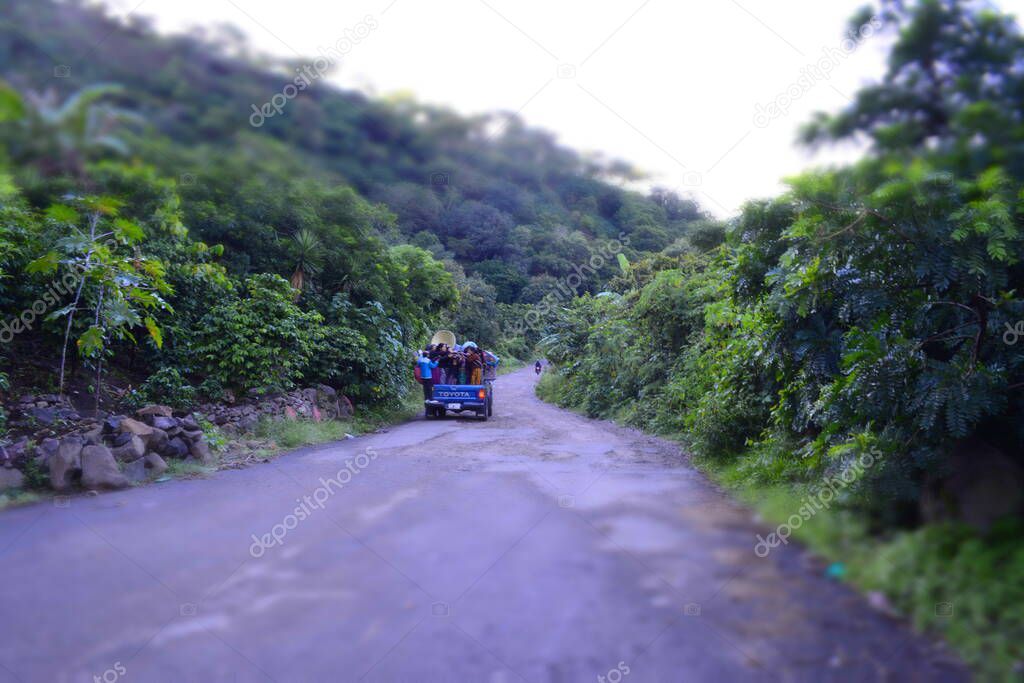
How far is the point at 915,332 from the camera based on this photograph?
5.45 metres

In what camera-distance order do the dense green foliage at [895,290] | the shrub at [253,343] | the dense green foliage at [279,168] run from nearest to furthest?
1. the dense green foliage at [279,168]
2. the dense green foliage at [895,290]
3. the shrub at [253,343]

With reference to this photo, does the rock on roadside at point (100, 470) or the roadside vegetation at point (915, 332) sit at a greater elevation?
the roadside vegetation at point (915, 332)

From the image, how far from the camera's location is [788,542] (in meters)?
5.09

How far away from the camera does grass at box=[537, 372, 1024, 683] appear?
10.7 feet

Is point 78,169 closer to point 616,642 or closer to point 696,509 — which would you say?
point 616,642

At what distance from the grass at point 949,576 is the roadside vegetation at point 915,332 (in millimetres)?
10

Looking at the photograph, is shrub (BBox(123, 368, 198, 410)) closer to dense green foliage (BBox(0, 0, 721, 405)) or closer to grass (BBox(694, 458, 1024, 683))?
dense green foliage (BBox(0, 0, 721, 405))

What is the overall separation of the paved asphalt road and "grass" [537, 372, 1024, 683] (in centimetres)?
19

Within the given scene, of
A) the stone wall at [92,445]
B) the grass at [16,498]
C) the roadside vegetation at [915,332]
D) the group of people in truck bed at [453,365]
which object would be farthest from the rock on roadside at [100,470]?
the group of people in truck bed at [453,365]

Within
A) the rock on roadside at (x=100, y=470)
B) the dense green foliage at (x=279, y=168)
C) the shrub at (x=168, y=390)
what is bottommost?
the rock on roadside at (x=100, y=470)

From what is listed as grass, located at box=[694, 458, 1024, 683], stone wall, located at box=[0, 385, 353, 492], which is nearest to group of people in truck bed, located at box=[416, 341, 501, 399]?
stone wall, located at box=[0, 385, 353, 492]

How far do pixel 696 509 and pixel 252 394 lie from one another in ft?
30.0

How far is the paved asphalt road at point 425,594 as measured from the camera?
3301mm

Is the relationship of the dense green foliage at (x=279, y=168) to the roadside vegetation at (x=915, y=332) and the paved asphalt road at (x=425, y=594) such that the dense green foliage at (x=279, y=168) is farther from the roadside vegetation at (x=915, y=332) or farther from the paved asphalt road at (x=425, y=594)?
the paved asphalt road at (x=425, y=594)
